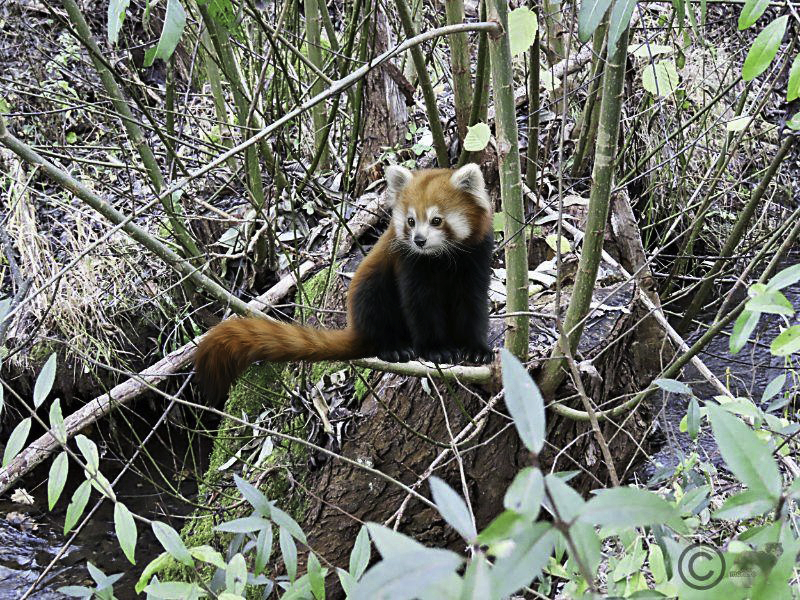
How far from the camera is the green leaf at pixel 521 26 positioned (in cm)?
204

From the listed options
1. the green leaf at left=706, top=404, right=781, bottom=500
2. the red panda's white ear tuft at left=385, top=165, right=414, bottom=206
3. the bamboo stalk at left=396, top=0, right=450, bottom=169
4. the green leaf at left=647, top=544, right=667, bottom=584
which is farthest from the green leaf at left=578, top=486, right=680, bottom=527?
the bamboo stalk at left=396, top=0, right=450, bottom=169

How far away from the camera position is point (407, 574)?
78 centimetres

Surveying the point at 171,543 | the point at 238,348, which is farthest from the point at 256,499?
the point at 238,348

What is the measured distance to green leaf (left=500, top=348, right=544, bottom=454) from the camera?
86 cm

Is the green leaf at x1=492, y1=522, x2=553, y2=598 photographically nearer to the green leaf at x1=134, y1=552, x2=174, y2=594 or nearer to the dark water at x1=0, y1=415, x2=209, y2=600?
the green leaf at x1=134, y1=552, x2=174, y2=594

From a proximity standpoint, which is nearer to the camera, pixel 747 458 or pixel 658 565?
pixel 747 458

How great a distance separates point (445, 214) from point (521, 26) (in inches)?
44.0

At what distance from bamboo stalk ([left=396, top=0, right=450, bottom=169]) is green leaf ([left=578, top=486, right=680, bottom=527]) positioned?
103 inches

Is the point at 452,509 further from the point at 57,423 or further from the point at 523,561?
the point at 57,423

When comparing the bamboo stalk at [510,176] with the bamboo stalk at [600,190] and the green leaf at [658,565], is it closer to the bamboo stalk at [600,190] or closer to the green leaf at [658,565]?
the bamboo stalk at [600,190]

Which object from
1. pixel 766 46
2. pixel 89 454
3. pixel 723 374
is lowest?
pixel 723 374

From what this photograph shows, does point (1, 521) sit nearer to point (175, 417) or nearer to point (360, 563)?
point (175, 417)

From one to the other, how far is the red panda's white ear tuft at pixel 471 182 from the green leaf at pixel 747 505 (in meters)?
2.20

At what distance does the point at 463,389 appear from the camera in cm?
298
